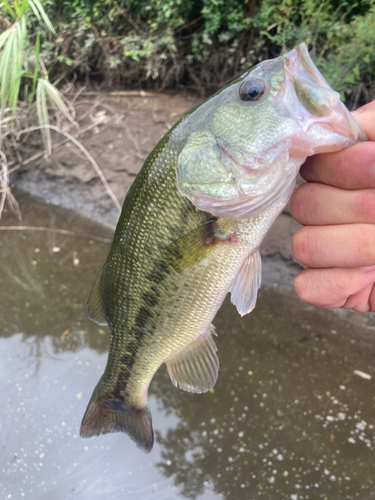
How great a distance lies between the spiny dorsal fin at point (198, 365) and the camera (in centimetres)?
137

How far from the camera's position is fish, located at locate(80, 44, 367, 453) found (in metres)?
0.92

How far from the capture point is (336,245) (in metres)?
1.02

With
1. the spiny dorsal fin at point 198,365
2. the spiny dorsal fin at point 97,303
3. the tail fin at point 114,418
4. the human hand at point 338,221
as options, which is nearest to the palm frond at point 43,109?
the spiny dorsal fin at point 97,303

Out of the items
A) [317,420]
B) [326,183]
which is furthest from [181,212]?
[317,420]

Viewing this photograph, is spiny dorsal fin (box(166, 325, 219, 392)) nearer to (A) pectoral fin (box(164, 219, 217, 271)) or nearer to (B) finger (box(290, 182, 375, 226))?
(A) pectoral fin (box(164, 219, 217, 271))

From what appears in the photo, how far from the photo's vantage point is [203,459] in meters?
2.06

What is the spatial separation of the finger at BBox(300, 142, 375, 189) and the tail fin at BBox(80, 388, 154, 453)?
1.15m

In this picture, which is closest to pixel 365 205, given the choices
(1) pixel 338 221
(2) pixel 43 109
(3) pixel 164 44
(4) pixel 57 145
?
(1) pixel 338 221

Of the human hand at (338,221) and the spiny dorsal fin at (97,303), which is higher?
the human hand at (338,221)

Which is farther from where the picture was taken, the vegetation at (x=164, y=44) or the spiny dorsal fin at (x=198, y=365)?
the vegetation at (x=164, y=44)

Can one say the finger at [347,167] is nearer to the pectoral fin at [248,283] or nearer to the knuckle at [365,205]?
the knuckle at [365,205]

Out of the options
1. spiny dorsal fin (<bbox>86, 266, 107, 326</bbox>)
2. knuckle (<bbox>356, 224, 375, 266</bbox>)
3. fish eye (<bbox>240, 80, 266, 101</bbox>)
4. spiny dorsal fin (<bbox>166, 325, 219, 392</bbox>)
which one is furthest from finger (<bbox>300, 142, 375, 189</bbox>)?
spiny dorsal fin (<bbox>86, 266, 107, 326</bbox>)

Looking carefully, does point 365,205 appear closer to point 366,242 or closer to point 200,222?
point 366,242

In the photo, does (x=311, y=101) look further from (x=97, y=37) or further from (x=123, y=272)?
(x=97, y=37)
